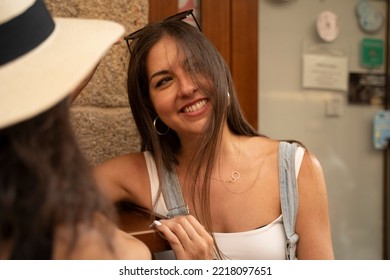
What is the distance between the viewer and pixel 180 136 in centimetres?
113

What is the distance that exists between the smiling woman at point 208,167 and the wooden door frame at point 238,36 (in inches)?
16.0

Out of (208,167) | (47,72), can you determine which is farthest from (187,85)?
(47,72)

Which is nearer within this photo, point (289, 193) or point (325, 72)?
point (289, 193)

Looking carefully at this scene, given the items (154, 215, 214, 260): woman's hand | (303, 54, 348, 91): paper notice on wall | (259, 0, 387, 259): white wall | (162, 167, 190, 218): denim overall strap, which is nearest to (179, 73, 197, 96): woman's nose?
(162, 167, 190, 218): denim overall strap

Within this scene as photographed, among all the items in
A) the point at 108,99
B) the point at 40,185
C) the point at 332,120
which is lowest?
the point at 332,120

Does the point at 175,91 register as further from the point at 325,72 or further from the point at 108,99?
the point at 325,72

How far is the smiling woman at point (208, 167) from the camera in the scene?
1.04m

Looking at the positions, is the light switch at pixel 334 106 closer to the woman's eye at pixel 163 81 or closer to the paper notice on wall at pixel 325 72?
the paper notice on wall at pixel 325 72

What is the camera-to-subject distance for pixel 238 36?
64.2 inches

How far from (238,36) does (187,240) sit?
2.99 feet

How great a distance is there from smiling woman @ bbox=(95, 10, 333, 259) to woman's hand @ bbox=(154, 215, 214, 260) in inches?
4.2

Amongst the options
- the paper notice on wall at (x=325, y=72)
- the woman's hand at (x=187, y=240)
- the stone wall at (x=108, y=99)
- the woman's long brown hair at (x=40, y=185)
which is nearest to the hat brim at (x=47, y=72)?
the woman's long brown hair at (x=40, y=185)
